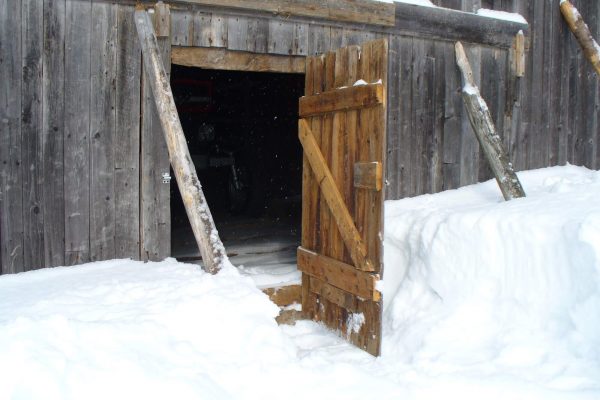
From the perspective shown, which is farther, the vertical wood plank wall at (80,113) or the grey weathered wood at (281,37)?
the grey weathered wood at (281,37)

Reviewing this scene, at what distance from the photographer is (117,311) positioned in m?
3.46

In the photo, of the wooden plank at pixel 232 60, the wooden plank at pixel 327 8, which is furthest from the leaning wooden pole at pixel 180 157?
the wooden plank at pixel 327 8

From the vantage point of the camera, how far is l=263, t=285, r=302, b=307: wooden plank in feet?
17.6

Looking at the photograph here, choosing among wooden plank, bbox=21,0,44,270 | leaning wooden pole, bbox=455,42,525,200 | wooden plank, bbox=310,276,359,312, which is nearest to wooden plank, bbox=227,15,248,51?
wooden plank, bbox=21,0,44,270

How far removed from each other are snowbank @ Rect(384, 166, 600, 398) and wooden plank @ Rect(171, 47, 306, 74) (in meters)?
1.81

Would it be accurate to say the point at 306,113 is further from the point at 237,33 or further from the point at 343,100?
the point at 237,33

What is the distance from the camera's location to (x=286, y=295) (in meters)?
5.46

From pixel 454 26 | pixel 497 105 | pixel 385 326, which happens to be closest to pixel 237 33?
pixel 454 26

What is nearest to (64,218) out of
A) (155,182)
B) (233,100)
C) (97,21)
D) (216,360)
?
(155,182)

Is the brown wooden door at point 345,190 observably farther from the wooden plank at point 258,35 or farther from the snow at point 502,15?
the snow at point 502,15

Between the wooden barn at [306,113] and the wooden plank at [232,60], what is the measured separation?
12 millimetres

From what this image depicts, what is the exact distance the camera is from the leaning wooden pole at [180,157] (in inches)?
160

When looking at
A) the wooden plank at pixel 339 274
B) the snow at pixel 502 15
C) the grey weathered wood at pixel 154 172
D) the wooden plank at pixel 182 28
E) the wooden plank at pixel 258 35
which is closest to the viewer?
the wooden plank at pixel 339 274

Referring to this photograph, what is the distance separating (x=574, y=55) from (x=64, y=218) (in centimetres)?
655
